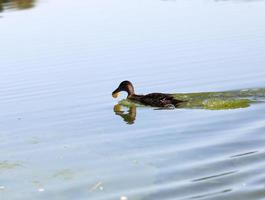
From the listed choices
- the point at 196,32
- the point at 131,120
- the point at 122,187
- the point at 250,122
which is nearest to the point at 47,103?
the point at 131,120

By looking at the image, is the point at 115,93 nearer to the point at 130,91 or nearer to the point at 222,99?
the point at 130,91

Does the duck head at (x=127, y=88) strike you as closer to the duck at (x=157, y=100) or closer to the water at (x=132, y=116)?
the duck at (x=157, y=100)

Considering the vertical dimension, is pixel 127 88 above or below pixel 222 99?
above

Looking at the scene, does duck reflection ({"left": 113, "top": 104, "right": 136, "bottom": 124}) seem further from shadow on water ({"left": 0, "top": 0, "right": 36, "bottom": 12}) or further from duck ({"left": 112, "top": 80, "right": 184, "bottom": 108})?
shadow on water ({"left": 0, "top": 0, "right": 36, "bottom": 12})

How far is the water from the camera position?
1055 centimetres

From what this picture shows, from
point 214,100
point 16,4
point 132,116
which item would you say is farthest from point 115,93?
point 16,4

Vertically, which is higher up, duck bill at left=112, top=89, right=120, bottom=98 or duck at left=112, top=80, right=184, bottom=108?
duck bill at left=112, top=89, right=120, bottom=98

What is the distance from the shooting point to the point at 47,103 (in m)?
18.4

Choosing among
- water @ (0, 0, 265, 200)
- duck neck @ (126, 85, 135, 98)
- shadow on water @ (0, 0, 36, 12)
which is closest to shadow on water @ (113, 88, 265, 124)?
water @ (0, 0, 265, 200)

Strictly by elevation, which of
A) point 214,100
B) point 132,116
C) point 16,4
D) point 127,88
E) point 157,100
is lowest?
point 132,116

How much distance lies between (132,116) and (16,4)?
45205mm

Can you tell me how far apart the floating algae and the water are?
433 mm

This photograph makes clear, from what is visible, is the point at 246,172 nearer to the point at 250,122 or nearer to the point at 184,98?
the point at 250,122

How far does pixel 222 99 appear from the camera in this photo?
1617cm
